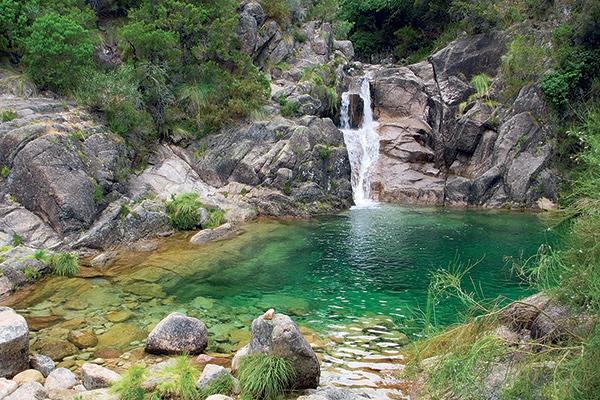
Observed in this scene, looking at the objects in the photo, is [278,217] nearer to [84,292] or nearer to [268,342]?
[84,292]

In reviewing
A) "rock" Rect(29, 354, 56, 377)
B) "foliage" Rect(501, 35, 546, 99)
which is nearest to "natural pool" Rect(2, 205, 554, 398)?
"rock" Rect(29, 354, 56, 377)

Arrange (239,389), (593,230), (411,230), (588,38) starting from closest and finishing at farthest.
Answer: (593,230) < (239,389) < (411,230) < (588,38)

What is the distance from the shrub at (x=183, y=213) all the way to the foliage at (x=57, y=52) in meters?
6.33

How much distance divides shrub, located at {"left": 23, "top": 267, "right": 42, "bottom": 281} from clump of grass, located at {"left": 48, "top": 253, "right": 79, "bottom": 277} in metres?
0.47

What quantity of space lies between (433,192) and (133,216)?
15.2 metres

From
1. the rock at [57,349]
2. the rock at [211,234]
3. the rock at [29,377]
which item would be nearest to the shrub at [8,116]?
the rock at [211,234]

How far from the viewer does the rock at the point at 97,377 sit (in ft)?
25.1

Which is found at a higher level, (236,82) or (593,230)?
(236,82)

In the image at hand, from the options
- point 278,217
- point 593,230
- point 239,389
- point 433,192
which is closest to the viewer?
point 593,230

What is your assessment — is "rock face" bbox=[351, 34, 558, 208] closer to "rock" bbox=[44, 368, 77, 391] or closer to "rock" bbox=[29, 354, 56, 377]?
"rock" bbox=[29, 354, 56, 377]

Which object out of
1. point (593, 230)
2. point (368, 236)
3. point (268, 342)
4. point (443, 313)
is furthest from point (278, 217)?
point (593, 230)

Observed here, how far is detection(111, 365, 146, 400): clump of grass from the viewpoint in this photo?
6.92 m

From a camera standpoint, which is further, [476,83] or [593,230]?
[476,83]

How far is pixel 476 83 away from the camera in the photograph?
92.3 feet
